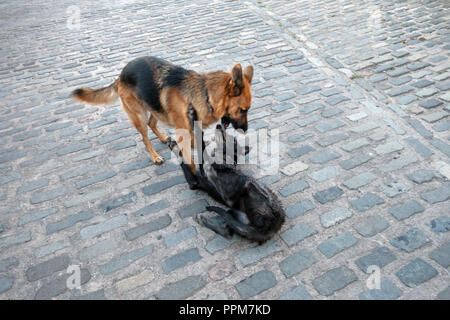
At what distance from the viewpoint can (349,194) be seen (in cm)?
378

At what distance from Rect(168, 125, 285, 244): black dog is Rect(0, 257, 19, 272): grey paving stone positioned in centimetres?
194

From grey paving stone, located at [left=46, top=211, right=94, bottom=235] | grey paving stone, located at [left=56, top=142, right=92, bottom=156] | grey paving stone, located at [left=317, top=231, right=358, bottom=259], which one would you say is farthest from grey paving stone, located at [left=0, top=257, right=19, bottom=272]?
grey paving stone, located at [left=317, top=231, right=358, bottom=259]

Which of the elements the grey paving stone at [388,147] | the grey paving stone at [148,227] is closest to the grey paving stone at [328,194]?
the grey paving stone at [388,147]

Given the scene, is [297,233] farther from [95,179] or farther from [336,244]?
[95,179]

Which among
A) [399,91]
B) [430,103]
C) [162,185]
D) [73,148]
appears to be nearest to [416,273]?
[162,185]

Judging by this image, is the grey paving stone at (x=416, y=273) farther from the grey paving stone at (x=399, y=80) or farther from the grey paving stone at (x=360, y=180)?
the grey paving stone at (x=399, y=80)

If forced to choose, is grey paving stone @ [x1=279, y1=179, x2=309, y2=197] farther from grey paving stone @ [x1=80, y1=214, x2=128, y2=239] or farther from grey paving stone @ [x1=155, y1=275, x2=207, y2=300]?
grey paving stone @ [x1=80, y1=214, x2=128, y2=239]

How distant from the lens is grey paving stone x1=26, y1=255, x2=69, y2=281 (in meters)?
3.12

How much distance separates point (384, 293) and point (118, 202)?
9.82ft

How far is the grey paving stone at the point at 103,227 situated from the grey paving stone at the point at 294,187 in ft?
6.21

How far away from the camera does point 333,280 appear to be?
9.50 feet

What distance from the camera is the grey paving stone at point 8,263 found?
321 centimetres

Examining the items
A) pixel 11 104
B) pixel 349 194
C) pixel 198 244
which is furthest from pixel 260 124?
pixel 11 104
